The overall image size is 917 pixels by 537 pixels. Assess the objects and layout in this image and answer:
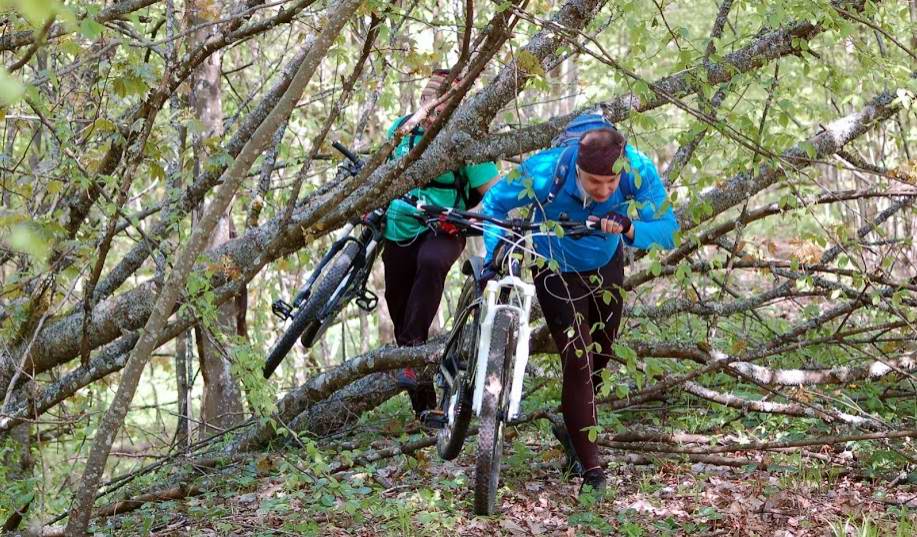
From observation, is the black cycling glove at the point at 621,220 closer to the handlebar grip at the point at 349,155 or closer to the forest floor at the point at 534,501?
the forest floor at the point at 534,501

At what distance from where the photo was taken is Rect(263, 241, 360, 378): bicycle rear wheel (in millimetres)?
6012

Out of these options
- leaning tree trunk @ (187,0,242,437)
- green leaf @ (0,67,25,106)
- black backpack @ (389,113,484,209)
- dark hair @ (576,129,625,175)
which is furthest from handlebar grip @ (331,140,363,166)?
green leaf @ (0,67,25,106)

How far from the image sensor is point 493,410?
4488 millimetres

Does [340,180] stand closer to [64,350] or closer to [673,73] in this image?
[64,350]

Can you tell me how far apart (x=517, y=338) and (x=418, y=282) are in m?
1.18

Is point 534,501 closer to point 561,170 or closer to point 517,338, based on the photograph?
point 517,338

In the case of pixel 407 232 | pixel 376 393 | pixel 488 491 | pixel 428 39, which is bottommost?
pixel 488 491

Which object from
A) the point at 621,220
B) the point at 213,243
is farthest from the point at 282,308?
the point at 621,220

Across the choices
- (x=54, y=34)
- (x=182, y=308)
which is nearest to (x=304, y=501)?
(x=182, y=308)

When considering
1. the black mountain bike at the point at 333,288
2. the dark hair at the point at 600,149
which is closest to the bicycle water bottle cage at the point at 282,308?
the black mountain bike at the point at 333,288

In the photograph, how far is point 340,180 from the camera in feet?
20.2

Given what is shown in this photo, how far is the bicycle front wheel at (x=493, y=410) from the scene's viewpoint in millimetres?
4488

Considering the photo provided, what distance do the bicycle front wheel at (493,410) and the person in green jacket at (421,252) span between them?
1.10 metres

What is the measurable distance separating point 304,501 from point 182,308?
149 centimetres
